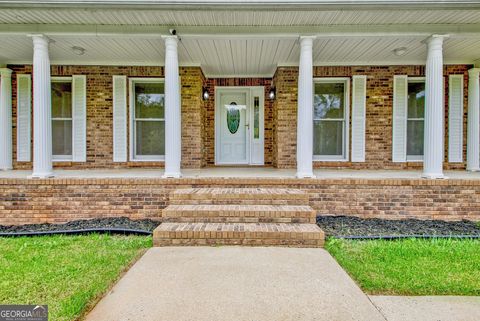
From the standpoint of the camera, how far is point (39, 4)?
4465 millimetres

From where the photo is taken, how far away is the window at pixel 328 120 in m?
7.53

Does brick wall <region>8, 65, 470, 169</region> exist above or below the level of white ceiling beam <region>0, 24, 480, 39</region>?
below

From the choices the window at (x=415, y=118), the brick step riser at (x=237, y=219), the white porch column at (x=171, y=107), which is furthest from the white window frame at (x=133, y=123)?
the window at (x=415, y=118)

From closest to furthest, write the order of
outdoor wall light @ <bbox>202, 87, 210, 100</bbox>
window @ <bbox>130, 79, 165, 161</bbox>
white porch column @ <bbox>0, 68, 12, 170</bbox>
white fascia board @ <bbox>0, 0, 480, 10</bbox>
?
white fascia board @ <bbox>0, 0, 480, 10</bbox> → white porch column @ <bbox>0, 68, 12, 170</bbox> → window @ <bbox>130, 79, 165, 161</bbox> → outdoor wall light @ <bbox>202, 87, 210, 100</bbox>

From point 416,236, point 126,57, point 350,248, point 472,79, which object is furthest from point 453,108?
point 126,57

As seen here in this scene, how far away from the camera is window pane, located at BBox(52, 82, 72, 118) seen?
7391mm

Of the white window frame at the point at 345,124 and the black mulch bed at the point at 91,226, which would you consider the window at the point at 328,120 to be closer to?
the white window frame at the point at 345,124

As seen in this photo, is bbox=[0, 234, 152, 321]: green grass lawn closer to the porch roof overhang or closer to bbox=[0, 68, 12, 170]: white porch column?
the porch roof overhang

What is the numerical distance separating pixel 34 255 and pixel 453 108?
8408 mm

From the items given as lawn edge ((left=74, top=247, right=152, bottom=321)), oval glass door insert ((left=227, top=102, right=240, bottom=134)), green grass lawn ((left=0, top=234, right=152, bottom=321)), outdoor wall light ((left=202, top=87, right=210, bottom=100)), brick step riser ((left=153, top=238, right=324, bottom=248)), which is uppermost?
outdoor wall light ((left=202, top=87, right=210, bottom=100))

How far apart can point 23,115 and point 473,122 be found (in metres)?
10.3

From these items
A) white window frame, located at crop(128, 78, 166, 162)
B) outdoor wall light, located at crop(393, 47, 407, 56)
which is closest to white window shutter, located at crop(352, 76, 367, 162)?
outdoor wall light, located at crop(393, 47, 407, 56)

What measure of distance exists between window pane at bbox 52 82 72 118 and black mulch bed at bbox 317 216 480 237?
6261mm

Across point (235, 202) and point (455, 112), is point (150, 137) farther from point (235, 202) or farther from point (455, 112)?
point (455, 112)
